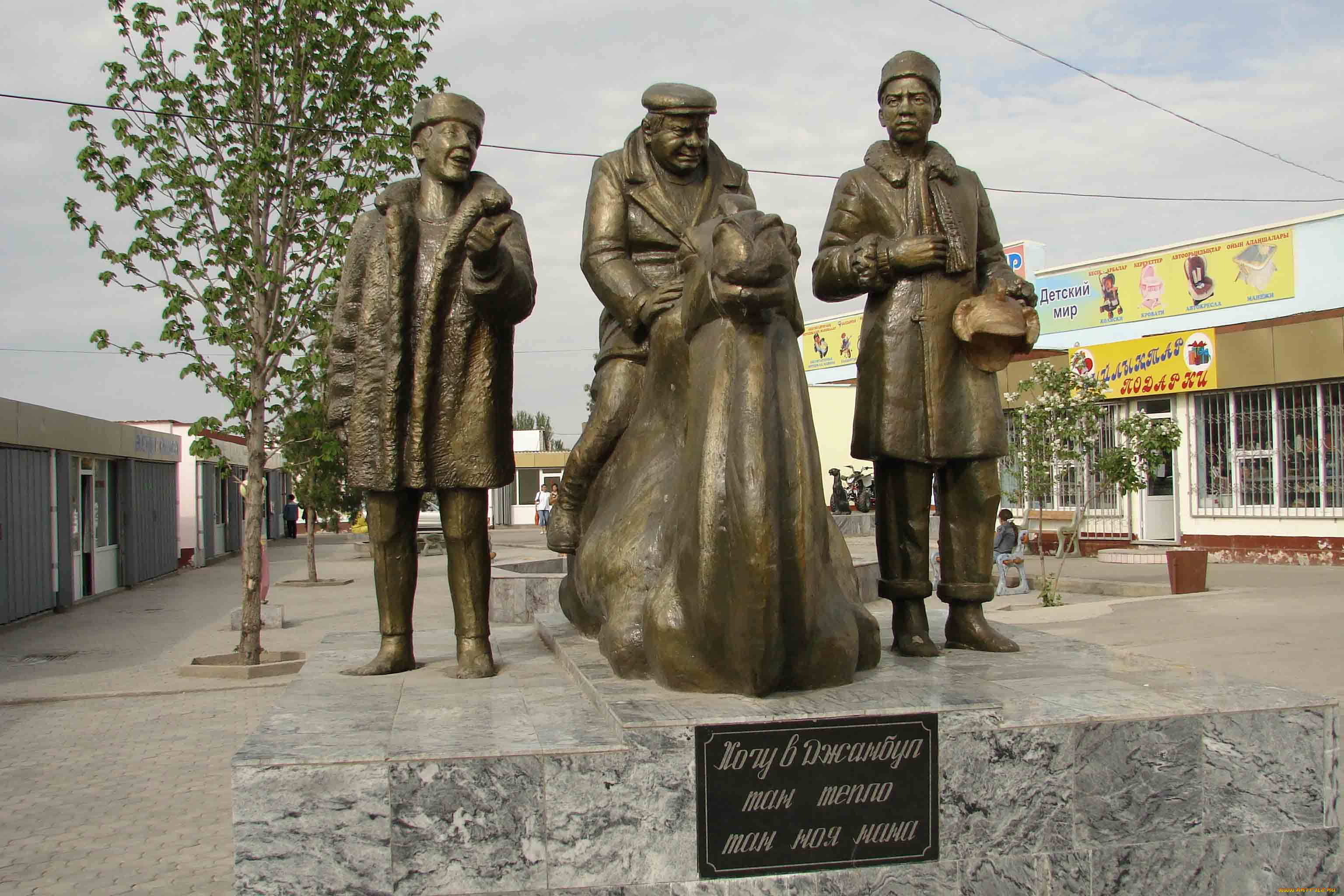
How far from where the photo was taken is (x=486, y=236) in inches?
160

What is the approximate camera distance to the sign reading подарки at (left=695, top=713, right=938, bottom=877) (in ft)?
10.7

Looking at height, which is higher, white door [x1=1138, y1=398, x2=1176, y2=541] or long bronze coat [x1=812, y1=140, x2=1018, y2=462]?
long bronze coat [x1=812, y1=140, x2=1018, y2=462]

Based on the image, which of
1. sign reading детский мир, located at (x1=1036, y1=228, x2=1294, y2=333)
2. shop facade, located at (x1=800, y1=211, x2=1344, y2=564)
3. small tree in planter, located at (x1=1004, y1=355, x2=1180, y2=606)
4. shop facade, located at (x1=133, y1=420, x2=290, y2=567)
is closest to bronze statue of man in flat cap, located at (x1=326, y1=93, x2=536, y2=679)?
small tree in planter, located at (x1=1004, y1=355, x2=1180, y2=606)

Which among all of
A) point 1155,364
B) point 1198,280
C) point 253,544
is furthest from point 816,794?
point 1198,280

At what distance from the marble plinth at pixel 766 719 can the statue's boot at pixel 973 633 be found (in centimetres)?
72

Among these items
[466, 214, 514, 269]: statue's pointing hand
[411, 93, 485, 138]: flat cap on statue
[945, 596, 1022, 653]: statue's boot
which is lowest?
[945, 596, 1022, 653]: statue's boot

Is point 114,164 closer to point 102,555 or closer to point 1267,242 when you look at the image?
point 102,555

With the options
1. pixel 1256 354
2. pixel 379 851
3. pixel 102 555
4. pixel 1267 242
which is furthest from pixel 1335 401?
pixel 102 555

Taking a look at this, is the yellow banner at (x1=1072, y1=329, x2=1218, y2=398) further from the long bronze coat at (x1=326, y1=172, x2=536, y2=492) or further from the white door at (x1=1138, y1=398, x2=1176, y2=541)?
the long bronze coat at (x1=326, y1=172, x2=536, y2=492)

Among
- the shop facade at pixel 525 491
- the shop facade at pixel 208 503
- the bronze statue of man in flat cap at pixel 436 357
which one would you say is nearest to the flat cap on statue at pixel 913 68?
the bronze statue of man in flat cap at pixel 436 357

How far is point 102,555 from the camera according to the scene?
1981 centimetres

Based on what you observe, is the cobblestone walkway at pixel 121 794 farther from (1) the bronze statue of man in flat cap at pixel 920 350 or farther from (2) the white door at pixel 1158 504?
(2) the white door at pixel 1158 504

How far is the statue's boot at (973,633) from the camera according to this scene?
4.70 meters

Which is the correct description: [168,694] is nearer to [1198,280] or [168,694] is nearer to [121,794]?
[121,794]
